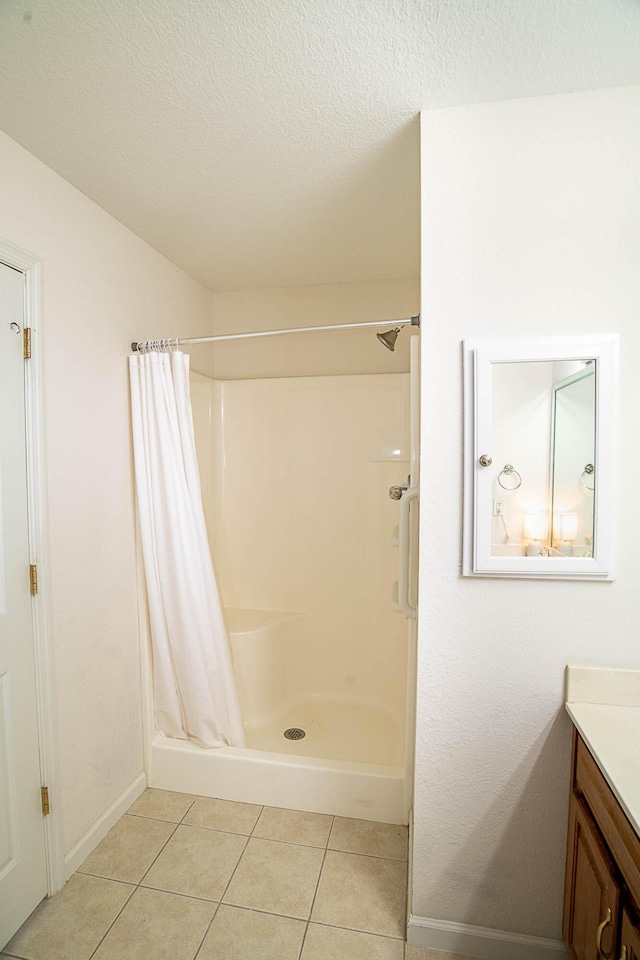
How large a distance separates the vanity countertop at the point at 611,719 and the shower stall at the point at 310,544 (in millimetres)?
1216

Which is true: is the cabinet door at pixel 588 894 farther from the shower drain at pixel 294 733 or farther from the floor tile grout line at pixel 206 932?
the shower drain at pixel 294 733

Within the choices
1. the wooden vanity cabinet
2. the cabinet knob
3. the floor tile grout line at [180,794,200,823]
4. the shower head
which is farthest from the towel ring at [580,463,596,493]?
the floor tile grout line at [180,794,200,823]

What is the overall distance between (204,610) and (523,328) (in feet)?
5.53

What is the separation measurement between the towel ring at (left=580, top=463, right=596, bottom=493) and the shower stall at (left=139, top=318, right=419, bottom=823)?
1.37 meters

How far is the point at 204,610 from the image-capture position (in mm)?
2193

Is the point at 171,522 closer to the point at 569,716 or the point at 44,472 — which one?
the point at 44,472

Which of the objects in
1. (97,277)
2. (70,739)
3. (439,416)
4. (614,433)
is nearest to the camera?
(614,433)

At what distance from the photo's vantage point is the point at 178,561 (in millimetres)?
2160

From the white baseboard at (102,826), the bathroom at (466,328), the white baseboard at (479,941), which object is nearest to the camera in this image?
the bathroom at (466,328)

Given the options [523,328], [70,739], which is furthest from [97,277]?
→ [70,739]

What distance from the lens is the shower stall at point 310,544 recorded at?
2678 millimetres

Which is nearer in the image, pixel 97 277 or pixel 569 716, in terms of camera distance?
pixel 569 716

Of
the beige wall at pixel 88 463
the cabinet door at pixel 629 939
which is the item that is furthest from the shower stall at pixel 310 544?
the cabinet door at pixel 629 939

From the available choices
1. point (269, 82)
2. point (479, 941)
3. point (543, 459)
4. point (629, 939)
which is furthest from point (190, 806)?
point (269, 82)
